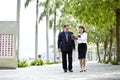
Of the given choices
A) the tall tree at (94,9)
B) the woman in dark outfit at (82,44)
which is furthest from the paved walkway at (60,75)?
the tall tree at (94,9)

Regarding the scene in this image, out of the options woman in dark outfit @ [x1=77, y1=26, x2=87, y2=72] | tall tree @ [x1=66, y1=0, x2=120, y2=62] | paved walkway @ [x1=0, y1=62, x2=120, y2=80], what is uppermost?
tall tree @ [x1=66, y1=0, x2=120, y2=62]

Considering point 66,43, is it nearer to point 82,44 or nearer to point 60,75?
point 82,44

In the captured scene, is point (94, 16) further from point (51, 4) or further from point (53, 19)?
point (53, 19)

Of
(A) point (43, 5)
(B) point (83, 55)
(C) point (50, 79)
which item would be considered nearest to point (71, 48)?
(B) point (83, 55)

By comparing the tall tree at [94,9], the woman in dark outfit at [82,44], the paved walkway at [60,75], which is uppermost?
the tall tree at [94,9]

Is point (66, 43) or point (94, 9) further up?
point (94, 9)

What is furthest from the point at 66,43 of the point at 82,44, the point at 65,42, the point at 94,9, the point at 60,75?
the point at 94,9

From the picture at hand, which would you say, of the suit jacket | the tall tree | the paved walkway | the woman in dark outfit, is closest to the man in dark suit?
the suit jacket

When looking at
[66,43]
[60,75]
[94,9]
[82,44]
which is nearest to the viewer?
[60,75]

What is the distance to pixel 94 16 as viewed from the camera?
92.9 feet

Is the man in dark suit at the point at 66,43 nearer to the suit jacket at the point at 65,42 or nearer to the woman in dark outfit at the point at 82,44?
the suit jacket at the point at 65,42

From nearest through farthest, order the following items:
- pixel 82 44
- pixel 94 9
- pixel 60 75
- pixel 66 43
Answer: pixel 60 75 → pixel 66 43 → pixel 82 44 → pixel 94 9

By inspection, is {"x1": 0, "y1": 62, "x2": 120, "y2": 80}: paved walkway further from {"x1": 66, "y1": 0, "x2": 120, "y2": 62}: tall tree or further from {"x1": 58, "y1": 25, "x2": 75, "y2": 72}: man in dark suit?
{"x1": 66, "y1": 0, "x2": 120, "y2": 62}: tall tree

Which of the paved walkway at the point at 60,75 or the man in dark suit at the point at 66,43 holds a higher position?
the man in dark suit at the point at 66,43
